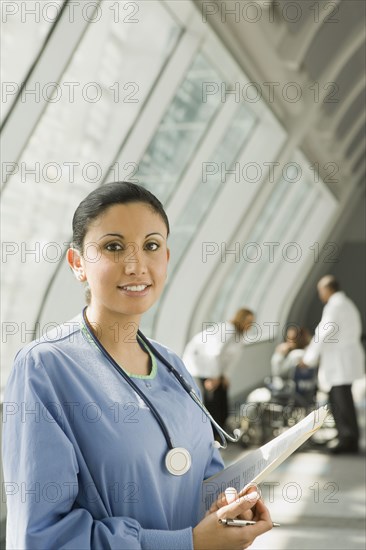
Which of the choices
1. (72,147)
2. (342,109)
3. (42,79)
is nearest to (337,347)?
(72,147)

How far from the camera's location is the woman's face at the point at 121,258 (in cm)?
166

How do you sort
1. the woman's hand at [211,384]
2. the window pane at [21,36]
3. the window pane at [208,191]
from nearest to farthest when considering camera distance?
the window pane at [21,36], the woman's hand at [211,384], the window pane at [208,191]

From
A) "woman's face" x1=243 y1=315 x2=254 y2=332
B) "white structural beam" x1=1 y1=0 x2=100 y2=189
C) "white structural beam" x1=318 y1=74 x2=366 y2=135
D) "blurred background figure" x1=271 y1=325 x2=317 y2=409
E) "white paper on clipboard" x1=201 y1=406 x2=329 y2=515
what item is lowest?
"white paper on clipboard" x1=201 y1=406 x2=329 y2=515

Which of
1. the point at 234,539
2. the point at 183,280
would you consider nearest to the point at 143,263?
the point at 234,539

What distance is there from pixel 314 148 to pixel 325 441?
18.6 ft

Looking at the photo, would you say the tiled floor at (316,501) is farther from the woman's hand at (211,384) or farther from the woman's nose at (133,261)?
the woman's nose at (133,261)

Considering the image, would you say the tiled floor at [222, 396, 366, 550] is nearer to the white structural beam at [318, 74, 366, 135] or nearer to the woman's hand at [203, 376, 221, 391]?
the woman's hand at [203, 376, 221, 391]

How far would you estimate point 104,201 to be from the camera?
1.67m

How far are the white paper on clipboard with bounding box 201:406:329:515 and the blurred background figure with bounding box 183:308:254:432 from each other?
6594 mm

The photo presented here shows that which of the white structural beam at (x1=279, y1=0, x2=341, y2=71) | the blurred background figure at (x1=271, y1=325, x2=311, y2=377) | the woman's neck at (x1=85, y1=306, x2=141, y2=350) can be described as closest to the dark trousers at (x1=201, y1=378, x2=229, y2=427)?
the blurred background figure at (x1=271, y1=325, x2=311, y2=377)

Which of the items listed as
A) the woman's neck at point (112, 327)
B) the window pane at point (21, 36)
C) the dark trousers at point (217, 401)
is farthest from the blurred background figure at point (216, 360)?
the woman's neck at point (112, 327)

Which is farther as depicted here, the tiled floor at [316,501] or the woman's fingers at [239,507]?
the tiled floor at [316,501]

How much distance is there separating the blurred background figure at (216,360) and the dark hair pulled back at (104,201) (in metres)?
6.63

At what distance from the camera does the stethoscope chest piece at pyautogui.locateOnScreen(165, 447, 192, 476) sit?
5.23ft
